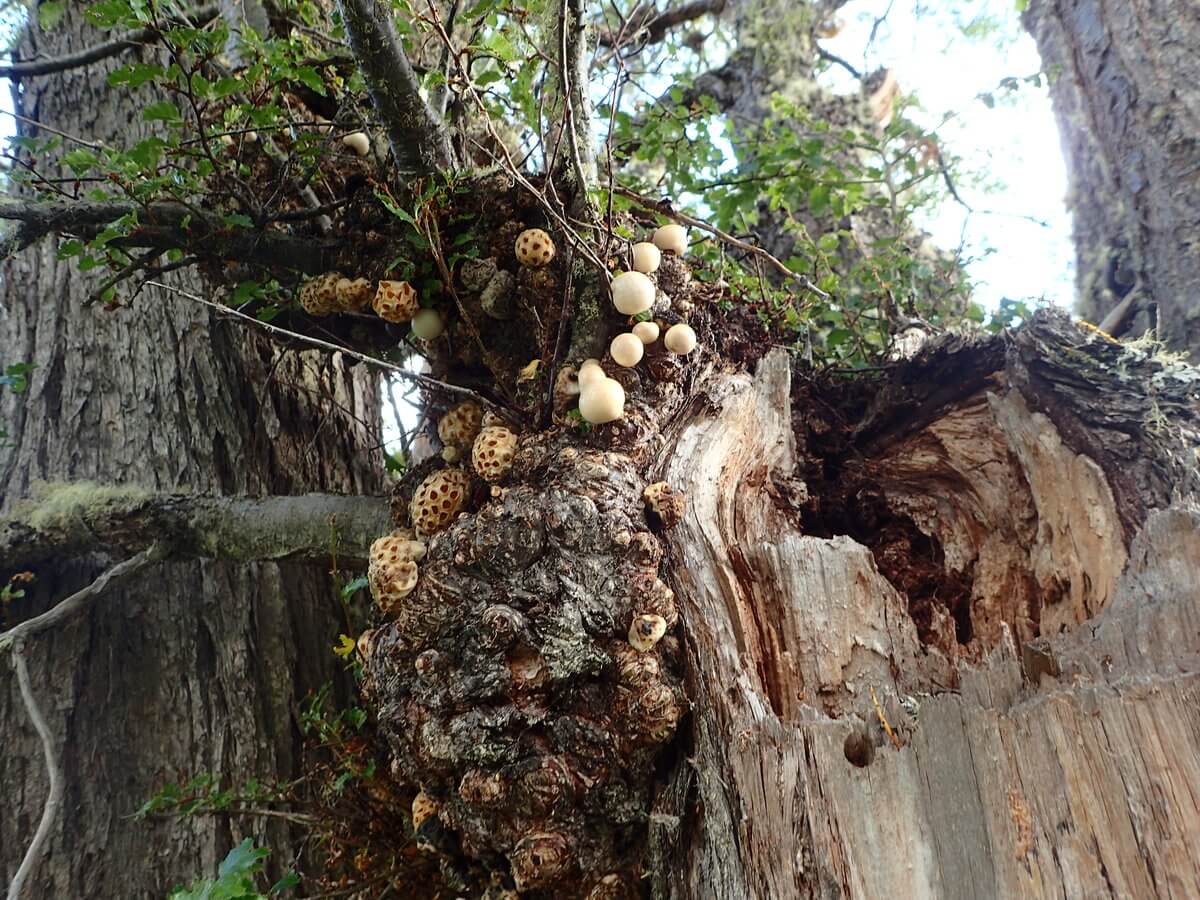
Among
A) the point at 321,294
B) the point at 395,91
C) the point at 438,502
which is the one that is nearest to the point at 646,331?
the point at 438,502

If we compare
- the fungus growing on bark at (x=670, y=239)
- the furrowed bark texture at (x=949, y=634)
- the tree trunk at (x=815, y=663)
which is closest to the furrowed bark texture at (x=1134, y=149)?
the furrowed bark texture at (x=949, y=634)

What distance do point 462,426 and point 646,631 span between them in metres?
0.88

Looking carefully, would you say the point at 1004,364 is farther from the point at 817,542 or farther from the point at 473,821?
the point at 473,821

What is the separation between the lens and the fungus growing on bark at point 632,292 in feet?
6.76

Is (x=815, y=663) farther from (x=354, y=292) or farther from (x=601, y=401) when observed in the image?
(x=354, y=292)

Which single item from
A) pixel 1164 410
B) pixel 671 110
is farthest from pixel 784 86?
pixel 1164 410

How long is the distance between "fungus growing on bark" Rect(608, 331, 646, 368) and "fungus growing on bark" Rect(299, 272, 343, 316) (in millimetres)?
948

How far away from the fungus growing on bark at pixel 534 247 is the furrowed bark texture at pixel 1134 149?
267 cm

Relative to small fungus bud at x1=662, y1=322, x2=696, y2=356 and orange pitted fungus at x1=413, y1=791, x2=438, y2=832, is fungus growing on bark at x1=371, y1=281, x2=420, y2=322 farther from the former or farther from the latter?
orange pitted fungus at x1=413, y1=791, x2=438, y2=832

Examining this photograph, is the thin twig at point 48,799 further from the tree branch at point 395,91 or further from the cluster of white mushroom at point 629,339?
the tree branch at point 395,91

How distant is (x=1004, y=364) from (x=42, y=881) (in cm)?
332

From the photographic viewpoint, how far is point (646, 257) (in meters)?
2.15

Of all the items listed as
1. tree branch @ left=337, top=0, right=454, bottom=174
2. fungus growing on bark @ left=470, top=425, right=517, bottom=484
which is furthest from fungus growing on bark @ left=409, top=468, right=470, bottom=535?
tree branch @ left=337, top=0, right=454, bottom=174

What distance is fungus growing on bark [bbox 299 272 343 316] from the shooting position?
2449mm
